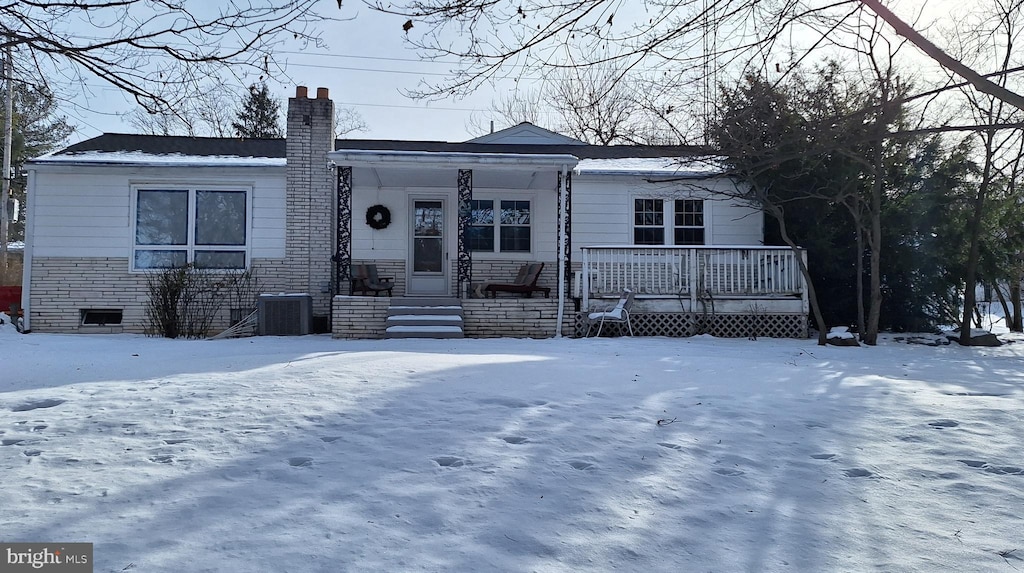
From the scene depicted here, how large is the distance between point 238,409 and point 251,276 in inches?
320

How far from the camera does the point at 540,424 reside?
12.4ft

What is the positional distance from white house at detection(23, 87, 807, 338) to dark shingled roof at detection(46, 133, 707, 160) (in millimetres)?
86

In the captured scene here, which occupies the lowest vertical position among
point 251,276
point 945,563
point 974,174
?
point 945,563

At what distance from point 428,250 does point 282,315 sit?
3.18 metres

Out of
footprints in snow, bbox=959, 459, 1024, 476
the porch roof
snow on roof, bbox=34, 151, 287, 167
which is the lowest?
footprints in snow, bbox=959, 459, 1024, 476

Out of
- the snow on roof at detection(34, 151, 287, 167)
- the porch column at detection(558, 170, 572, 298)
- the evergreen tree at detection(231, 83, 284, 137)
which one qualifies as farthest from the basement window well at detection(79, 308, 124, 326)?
the evergreen tree at detection(231, 83, 284, 137)

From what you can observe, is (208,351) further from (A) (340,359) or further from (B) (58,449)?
(B) (58,449)

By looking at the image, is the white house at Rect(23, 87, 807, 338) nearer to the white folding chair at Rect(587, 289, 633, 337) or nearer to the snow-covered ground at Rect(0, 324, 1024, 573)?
the white folding chair at Rect(587, 289, 633, 337)

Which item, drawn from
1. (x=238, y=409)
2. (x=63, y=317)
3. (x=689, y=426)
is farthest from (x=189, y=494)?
(x=63, y=317)

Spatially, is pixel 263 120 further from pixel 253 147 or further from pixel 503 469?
pixel 503 469

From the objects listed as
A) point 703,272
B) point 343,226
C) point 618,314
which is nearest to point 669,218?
point 703,272

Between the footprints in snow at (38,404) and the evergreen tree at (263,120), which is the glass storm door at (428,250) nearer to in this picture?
the footprints in snow at (38,404)

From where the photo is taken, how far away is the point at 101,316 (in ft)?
37.8

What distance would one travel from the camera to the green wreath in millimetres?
12086
